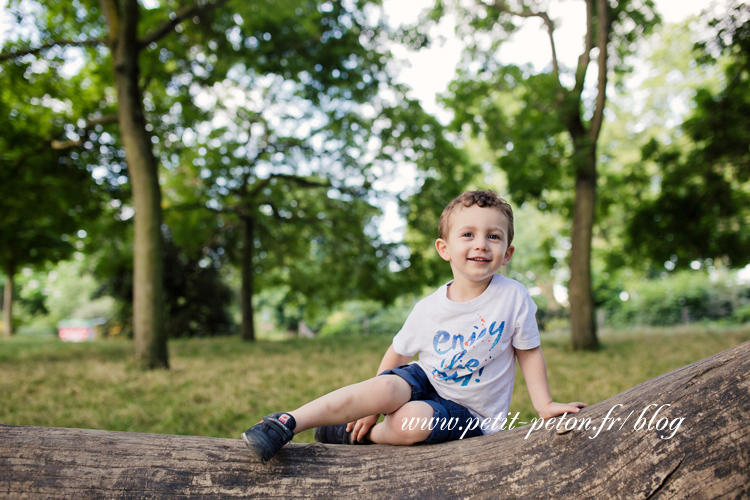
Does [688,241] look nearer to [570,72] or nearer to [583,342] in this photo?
[583,342]

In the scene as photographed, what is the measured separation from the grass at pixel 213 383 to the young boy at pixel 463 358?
2.18 metres

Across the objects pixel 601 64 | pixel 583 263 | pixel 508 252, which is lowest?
pixel 508 252

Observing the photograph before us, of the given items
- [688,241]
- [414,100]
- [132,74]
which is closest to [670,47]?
[688,241]

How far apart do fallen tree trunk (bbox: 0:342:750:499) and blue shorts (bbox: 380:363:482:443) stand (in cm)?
8

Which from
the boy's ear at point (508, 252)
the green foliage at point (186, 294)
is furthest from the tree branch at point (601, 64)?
the green foliage at point (186, 294)

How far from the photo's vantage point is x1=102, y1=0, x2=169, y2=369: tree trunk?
7172 mm

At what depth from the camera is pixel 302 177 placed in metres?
13.2

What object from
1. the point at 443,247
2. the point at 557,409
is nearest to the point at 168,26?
the point at 443,247

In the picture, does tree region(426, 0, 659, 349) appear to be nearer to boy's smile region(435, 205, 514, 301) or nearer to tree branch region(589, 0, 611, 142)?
tree branch region(589, 0, 611, 142)

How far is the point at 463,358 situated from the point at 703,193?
36.6 feet

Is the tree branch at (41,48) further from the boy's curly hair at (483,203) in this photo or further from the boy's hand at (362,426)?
the boy's hand at (362,426)

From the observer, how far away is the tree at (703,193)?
29.0 feet

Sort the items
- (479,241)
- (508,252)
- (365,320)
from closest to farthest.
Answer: (479,241), (508,252), (365,320)

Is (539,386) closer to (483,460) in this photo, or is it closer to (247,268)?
(483,460)
